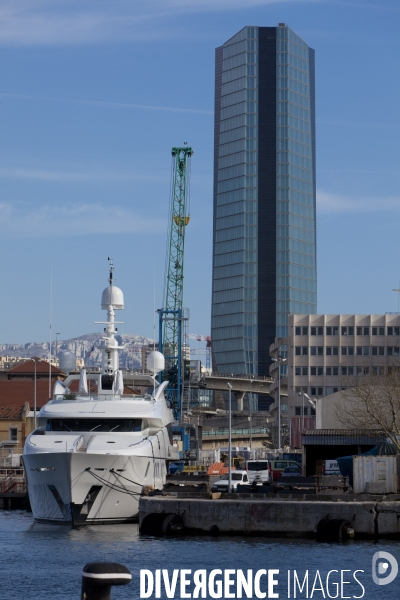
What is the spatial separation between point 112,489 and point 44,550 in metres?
10.4

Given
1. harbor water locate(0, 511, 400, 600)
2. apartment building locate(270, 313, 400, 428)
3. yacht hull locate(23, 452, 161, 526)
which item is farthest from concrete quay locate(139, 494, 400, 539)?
apartment building locate(270, 313, 400, 428)

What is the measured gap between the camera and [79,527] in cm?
5459

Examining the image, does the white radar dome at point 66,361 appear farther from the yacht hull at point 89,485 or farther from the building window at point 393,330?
the building window at point 393,330

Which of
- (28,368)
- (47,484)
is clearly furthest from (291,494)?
(28,368)

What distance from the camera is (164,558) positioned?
4184 cm

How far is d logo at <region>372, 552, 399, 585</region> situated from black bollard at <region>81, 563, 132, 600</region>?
2625 centimetres

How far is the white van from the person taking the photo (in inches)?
2817

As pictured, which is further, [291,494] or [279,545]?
[291,494]

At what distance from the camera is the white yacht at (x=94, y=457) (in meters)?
55.2

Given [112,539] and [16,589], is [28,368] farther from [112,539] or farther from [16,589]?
[16,589]

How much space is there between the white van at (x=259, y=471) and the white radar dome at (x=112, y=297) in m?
13.8

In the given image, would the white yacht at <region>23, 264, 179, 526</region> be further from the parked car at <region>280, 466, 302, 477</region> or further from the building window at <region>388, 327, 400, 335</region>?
the building window at <region>388, 327, 400, 335</region>

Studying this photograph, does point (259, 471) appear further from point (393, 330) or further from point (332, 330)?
point (393, 330)

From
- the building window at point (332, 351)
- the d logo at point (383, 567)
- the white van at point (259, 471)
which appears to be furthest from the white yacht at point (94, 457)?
the building window at point (332, 351)
